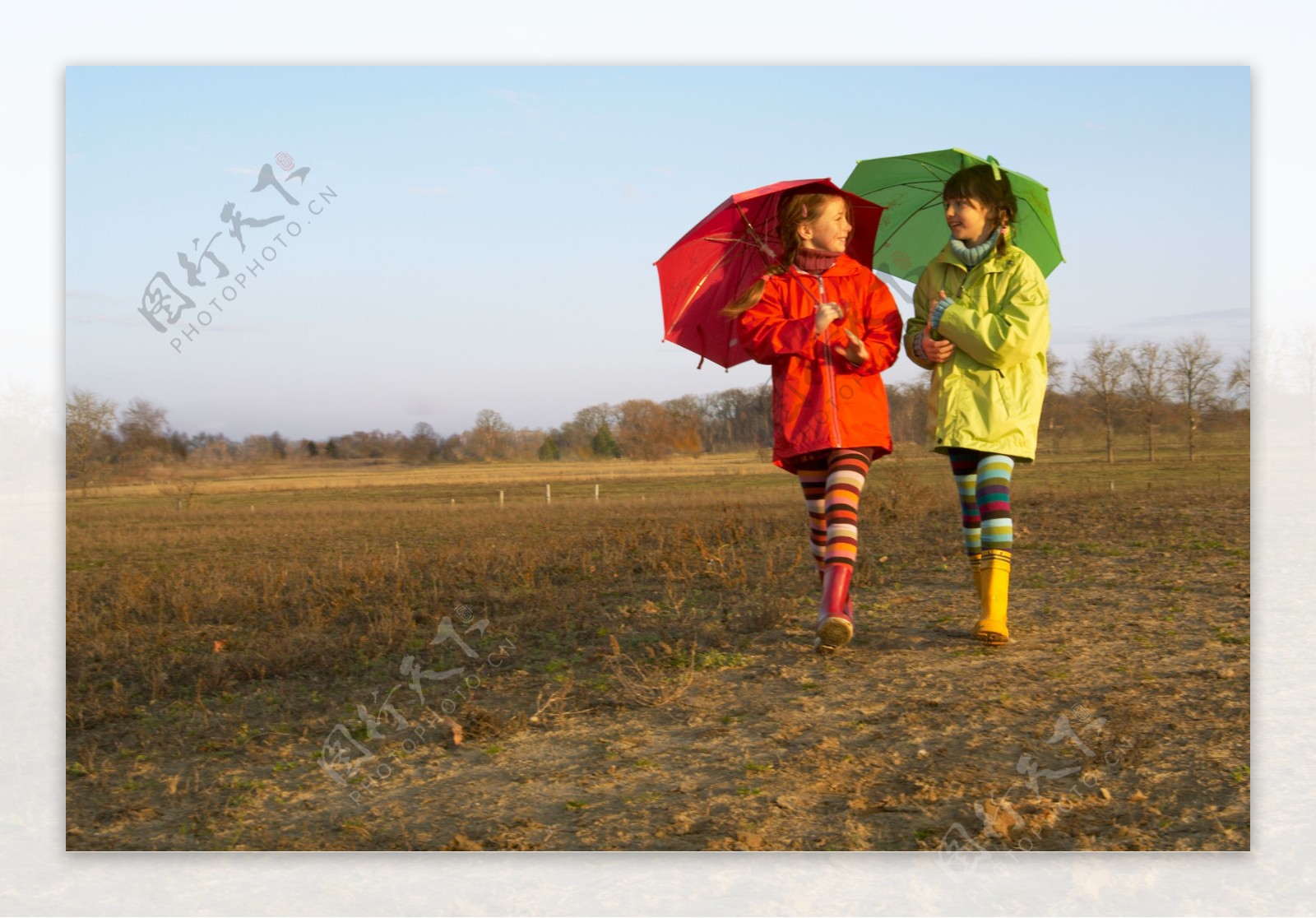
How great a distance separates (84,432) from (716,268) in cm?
1440

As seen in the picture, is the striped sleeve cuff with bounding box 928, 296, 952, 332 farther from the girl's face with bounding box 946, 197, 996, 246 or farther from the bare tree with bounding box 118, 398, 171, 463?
the bare tree with bounding box 118, 398, 171, 463

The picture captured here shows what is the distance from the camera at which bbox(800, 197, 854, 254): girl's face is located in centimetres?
491

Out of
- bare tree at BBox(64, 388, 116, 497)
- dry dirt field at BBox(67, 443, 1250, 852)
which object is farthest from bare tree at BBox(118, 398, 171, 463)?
dry dirt field at BBox(67, 443, 1250, 852)

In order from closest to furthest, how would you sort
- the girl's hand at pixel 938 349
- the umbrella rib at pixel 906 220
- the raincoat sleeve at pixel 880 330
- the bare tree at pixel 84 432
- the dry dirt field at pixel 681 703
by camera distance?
the dry dirt field at pixel 681 703
the girl's hand at pixel 938 349
the raincoat sleeve at pixel 880 330
the umbrella rib at pixel 906 220
the bare tree at pixel 84 432

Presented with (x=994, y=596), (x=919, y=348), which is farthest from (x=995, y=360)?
(x=994, y=596)

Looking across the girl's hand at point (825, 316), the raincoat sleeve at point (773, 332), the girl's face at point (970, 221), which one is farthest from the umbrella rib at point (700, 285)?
the girl's face at point (970, 221)

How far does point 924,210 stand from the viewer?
5207mm

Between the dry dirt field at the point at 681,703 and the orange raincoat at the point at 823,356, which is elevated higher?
the orange raincoat at the point at 823,356

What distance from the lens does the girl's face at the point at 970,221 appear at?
15.4ft

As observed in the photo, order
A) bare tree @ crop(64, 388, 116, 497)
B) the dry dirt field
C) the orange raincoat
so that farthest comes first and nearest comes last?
bare tree @ crop(64, 388, 116, 497) < the orange raincoat < the dry dirt field

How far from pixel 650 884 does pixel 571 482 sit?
37972mm

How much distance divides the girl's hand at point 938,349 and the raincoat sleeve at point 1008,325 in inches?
1.7

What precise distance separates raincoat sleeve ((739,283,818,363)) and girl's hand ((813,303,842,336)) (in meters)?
0.03

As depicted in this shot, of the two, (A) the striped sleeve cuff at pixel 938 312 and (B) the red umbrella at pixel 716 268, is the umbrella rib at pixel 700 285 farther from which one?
(A) the striped sleeve cuff at pixel 938 312
